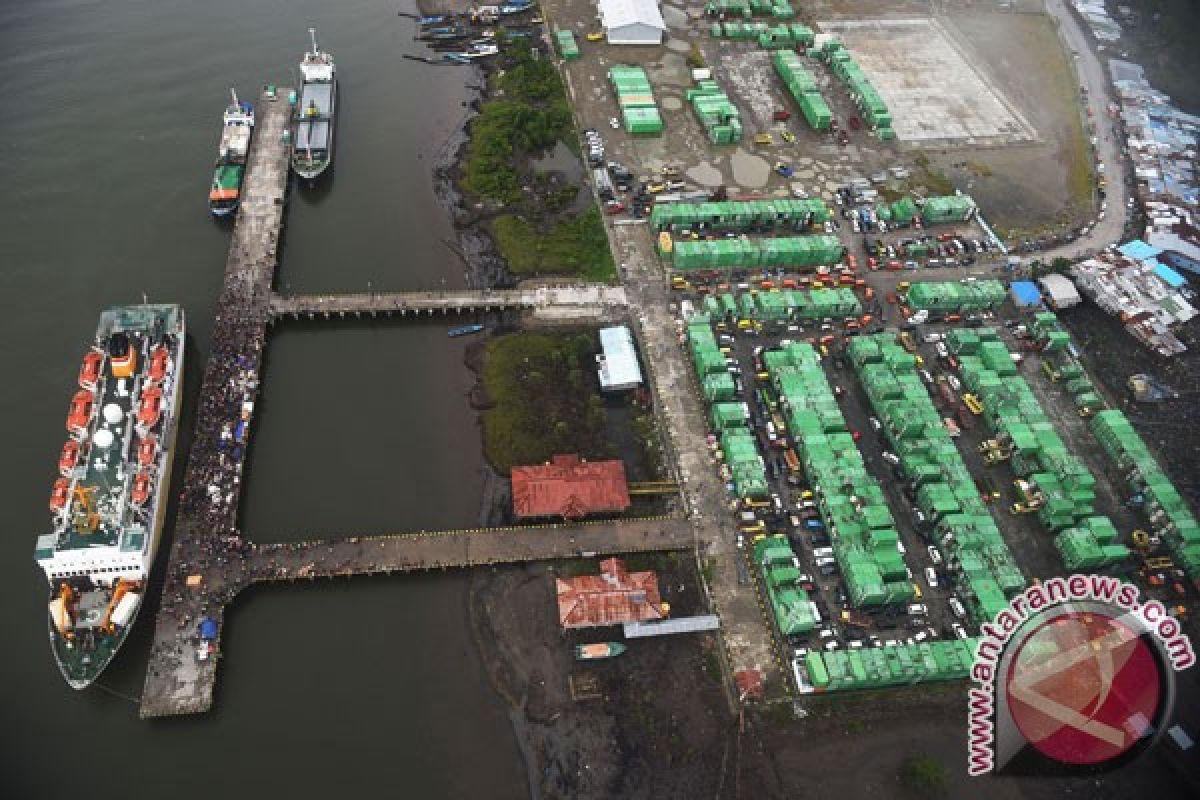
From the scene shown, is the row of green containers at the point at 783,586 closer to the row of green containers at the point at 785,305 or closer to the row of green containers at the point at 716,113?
the row of green containers at the point at 785,305

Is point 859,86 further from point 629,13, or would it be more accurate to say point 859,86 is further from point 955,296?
point 955,296

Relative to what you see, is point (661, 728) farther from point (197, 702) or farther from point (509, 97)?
point (509, 97)

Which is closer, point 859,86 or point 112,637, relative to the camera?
point 112,637

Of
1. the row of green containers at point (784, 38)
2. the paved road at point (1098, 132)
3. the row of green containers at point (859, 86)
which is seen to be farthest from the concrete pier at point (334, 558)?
the row of green containers at point (784, 38)

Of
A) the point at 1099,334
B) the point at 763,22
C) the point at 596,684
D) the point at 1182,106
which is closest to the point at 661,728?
the point at 596,684

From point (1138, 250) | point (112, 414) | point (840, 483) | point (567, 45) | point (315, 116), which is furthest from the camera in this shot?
point (567, 45)

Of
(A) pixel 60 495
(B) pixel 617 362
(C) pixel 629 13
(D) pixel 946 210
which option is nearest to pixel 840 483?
(B) pixel 617 362

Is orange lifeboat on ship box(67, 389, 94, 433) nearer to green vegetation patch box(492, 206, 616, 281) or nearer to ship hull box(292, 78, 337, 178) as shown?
ship hull box(292, 78, 337, 178)
